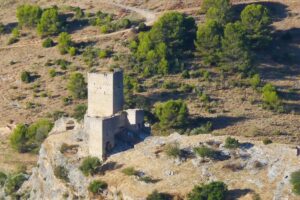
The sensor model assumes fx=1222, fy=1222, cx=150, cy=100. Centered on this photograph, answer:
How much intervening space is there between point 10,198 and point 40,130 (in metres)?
8.27

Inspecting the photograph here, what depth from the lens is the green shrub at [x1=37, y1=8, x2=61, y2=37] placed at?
325 ft

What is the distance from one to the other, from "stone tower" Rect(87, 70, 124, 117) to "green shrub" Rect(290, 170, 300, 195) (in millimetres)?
11963

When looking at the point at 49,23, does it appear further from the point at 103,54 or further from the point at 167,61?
the point at 167,61

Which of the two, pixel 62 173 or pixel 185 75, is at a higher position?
pixel 185 75

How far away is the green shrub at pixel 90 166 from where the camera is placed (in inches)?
2677

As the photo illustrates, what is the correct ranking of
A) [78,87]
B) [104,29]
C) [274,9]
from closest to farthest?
[78,87] → [104,29] → [274,9]

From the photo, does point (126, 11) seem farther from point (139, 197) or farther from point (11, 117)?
point (139, 197)

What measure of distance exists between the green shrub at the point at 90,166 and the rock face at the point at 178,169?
0.33m

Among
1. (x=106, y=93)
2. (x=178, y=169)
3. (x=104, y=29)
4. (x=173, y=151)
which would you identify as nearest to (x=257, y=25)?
(x=104, y=29)

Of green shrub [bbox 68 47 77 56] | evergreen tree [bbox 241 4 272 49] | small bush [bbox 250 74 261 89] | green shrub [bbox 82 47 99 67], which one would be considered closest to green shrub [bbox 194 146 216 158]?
small bush [bbox 250 74 261 89]

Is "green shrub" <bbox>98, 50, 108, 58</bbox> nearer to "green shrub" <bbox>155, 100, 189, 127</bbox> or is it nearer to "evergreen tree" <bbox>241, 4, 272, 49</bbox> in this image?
"evergreen tree" <bbox>241, 4, 272, 49</bbox>

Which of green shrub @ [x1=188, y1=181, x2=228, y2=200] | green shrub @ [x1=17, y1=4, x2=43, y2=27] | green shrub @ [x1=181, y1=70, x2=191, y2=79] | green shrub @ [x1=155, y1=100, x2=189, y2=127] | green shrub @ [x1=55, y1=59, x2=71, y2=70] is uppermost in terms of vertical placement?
green shrub @ [x1=17, y1=4, x2=43, y2=27]

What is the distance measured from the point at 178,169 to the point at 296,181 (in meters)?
6.76

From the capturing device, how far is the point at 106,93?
233ft
